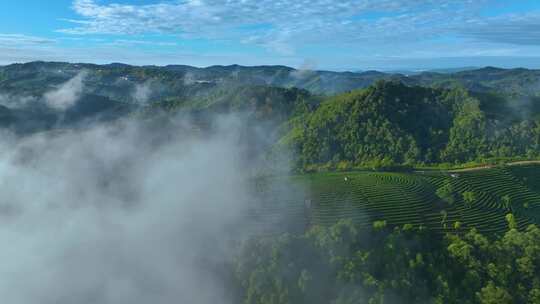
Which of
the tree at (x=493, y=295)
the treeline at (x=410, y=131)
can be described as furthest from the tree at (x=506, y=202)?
the treeline at (x=410, y=131)

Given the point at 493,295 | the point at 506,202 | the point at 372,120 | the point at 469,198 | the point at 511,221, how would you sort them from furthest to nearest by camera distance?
the point at 372,120 < the point at 506,202 < the point at 469,198 < the point at 511,221 < the point at 493,295

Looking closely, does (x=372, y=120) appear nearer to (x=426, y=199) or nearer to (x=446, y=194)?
(x=446, y=194)

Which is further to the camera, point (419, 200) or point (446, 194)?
point (446, 194)

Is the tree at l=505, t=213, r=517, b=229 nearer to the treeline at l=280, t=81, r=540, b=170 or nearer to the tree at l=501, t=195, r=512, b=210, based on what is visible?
the tree at l=501, t=195, r=512, b=210

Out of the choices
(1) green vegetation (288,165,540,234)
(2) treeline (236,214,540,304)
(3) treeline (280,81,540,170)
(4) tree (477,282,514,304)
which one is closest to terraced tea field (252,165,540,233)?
(1) green vegetation (288,165,540,234)

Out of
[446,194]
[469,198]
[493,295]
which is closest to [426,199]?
[446,194]

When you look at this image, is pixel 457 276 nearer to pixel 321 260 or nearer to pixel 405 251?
pixel 405 251
